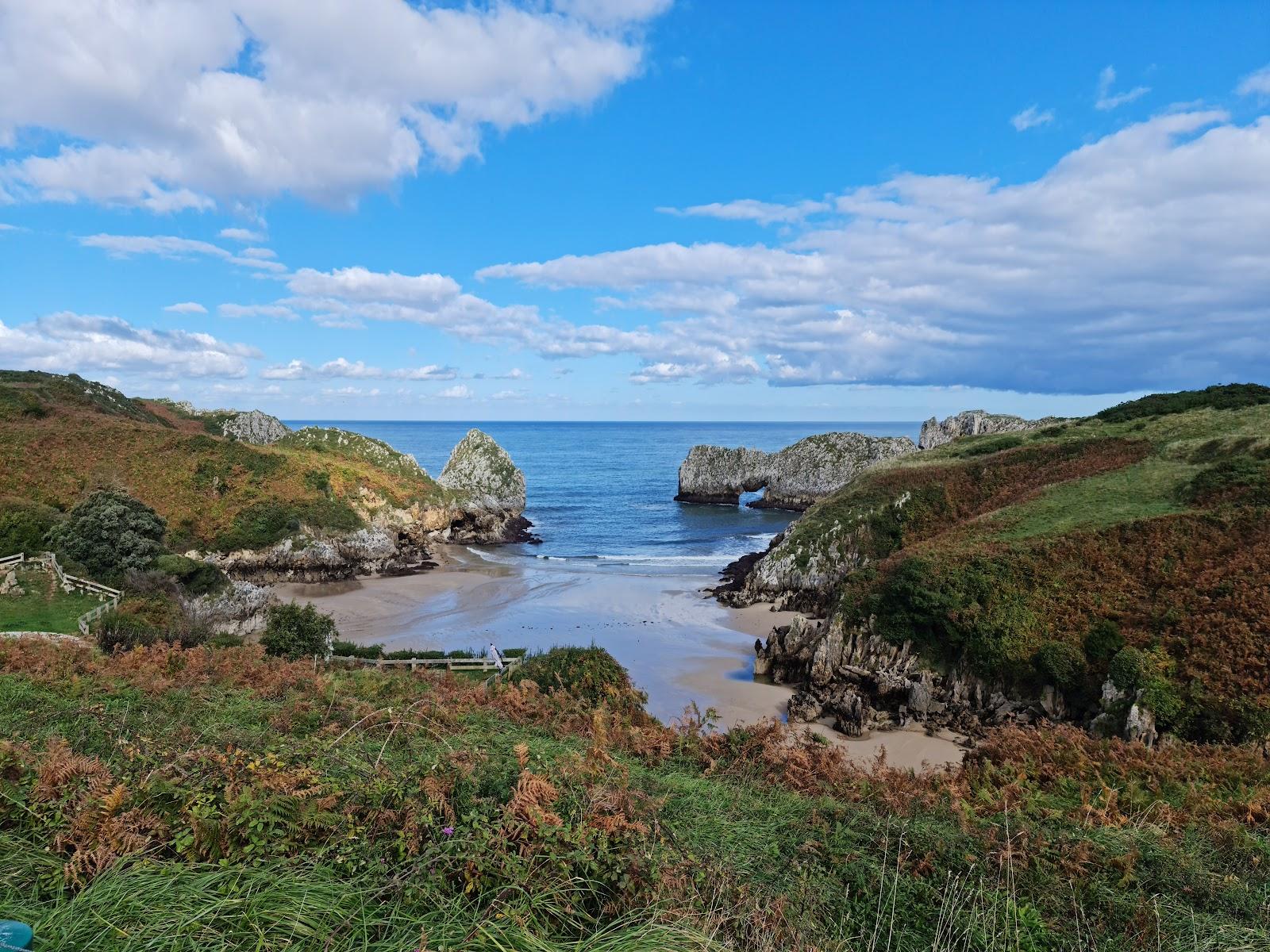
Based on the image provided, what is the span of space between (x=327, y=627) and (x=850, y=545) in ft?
88.4

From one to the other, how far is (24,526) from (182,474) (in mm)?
17489

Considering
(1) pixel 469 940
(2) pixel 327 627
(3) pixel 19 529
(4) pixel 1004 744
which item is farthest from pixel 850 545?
(3) pixel 19 529

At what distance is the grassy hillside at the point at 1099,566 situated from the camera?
18344 mm

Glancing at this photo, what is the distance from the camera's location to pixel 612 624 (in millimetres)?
34969

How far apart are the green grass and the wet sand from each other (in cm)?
1121

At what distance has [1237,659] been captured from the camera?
700 inches

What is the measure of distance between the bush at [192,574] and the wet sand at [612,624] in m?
4.71

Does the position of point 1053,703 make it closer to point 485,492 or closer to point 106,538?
point 106,538

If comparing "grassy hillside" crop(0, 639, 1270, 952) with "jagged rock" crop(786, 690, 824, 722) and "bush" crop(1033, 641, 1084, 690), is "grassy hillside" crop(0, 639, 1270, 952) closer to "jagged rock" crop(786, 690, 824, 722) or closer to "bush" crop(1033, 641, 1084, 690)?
"bush" crop(1033, 641, 1084, 690)

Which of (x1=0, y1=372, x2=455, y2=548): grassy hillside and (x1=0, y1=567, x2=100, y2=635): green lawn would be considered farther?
(x1=0, y1=372, x2=455, y2=548): grassy hillside

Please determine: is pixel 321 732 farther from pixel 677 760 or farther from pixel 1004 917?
pixel 1004 917

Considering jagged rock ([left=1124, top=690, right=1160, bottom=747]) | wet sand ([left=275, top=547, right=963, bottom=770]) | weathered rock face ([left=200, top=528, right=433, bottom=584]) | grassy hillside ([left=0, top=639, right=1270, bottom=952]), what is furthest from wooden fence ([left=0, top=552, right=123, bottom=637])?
jagged rock ([left=1124, top=690, right=1160, bottom=747])

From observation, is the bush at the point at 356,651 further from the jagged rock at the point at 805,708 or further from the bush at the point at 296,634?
the jagged rock at the point at 805,708

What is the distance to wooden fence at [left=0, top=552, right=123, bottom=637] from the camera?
23381 millimetres
